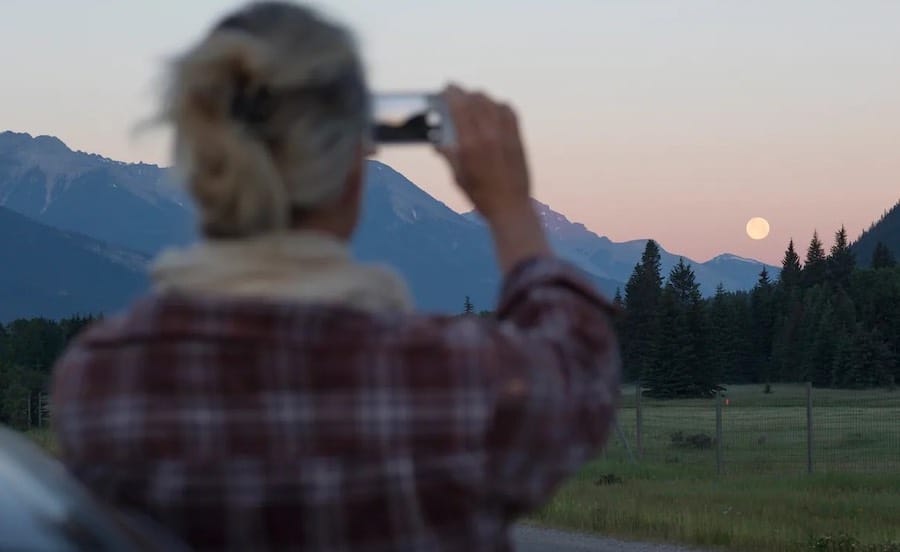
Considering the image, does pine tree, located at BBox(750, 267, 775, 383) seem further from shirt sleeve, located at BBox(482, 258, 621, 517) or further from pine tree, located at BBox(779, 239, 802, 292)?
shirt sleeve, located at BBox(482, 258, 621, 517)

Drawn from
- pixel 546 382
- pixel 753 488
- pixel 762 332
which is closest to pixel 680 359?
pixel 762 332

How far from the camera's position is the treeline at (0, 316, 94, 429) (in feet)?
154

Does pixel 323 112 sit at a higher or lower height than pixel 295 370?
higher

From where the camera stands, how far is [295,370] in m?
1.77

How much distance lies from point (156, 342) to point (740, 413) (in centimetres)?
4327

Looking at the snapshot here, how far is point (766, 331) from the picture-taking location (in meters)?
115

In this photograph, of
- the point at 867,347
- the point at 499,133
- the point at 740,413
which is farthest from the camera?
the point at 867,347

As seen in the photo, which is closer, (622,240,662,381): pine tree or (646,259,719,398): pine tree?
(646,259,719,398): pine tree

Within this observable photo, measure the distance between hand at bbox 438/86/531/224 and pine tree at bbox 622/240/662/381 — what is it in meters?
90.2

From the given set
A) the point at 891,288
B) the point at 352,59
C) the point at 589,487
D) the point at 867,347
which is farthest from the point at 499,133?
the point at 891,288

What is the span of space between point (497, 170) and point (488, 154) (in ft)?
0.09

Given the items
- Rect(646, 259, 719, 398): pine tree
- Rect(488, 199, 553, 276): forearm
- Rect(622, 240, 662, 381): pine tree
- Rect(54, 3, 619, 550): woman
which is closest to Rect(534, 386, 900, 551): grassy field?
Rect(488, 199, 553, 276): forearm

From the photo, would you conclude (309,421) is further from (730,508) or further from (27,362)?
(27,362)

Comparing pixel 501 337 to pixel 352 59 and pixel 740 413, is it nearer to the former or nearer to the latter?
pixel 352 59
